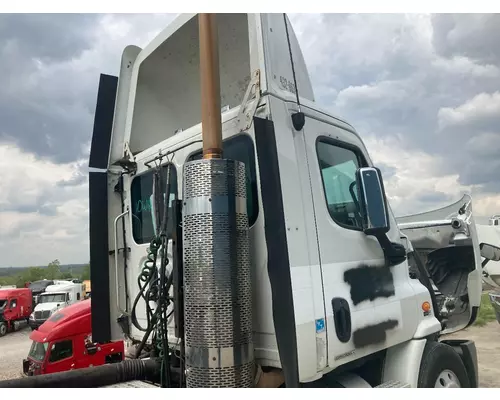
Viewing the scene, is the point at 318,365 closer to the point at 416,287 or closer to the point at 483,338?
the point at 416,287

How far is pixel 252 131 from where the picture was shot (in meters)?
2.53

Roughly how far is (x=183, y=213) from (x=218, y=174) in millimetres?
280

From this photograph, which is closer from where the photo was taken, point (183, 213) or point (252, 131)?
point (183, 213)

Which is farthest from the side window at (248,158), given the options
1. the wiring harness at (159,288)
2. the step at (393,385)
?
the step at (393,385)

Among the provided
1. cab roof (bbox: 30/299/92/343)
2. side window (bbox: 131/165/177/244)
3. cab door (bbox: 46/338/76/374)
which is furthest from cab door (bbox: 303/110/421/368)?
cab door (bbox: 46/338/76/374)

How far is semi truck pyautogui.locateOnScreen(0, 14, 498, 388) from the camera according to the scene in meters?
2.19

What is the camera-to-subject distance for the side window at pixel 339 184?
2.74 metres

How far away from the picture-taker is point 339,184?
289 cm

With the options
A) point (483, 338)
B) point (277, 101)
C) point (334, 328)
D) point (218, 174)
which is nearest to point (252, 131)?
point (277, 101)

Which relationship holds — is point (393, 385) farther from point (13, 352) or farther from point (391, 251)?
point (13, 352)

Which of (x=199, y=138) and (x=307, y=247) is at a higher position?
(x=199, y=138)

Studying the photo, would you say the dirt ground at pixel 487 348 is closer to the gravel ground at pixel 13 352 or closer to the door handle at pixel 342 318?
the door handle at pixel 342 318

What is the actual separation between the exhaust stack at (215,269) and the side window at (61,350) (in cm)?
536

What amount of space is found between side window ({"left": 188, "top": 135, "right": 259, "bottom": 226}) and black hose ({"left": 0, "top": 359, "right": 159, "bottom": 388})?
123 centimetres
